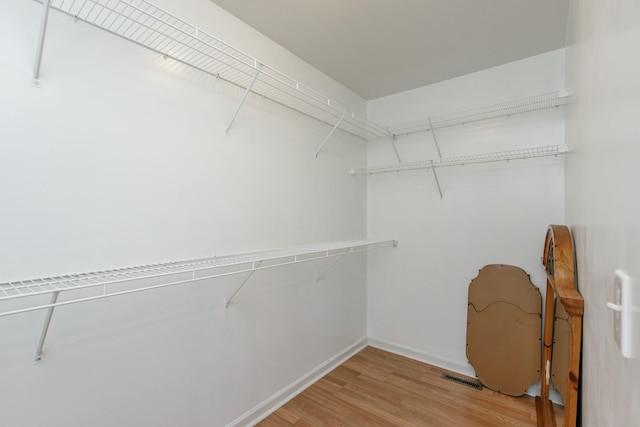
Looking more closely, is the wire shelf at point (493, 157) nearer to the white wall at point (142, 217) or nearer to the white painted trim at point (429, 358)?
the white wall at point (142, 217)

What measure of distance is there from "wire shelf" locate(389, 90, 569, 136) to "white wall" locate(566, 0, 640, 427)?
0.73m

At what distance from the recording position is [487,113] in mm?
2270

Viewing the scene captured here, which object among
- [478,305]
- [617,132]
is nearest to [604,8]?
[617,132]

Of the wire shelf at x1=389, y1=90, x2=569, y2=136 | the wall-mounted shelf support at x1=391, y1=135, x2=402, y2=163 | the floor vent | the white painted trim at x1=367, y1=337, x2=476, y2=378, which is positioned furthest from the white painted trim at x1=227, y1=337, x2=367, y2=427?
the wire shelf at x1=389, y1=90, x2=569, y2=136

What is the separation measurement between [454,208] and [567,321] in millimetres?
1346

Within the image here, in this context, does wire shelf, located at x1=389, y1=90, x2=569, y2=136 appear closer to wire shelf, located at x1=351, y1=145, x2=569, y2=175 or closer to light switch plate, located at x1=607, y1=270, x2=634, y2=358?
wire shelf, located at x1=351, y1=145, x2=569, y2=175

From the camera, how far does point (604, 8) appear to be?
2.63 feet

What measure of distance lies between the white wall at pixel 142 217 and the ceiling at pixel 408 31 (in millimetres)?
197

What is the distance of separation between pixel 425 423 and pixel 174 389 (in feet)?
4.99

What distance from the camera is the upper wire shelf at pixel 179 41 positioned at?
1.16 m

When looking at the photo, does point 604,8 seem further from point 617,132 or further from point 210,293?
point 210,293

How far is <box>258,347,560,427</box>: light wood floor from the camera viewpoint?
187cm

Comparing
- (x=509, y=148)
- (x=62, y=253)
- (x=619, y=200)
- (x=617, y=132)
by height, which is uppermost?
(x=509, y=148)

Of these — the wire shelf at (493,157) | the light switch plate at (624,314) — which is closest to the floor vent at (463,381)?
the wire shelf at (493,157)
